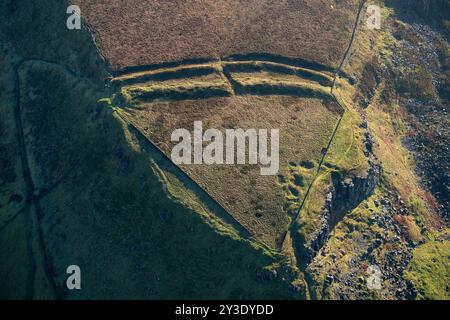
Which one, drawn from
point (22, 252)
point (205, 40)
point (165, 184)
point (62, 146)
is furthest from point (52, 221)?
point (205, 40)

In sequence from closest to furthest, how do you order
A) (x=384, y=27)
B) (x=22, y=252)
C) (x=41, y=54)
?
(x=22, y=252) < (x=41, y=54) < (x=384, y=27)

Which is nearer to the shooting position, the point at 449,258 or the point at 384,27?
the point at 449,258

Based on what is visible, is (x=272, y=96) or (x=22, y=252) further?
(x=272, y=96)

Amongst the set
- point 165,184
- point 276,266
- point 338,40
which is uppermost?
point 338,40

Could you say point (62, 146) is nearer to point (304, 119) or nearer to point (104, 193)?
point (104, 193)

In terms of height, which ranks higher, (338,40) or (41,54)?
(338,40)

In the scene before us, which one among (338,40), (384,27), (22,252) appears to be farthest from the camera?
(384,27)

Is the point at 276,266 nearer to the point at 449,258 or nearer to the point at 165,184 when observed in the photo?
the point at 165,184

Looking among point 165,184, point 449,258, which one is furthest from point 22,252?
point 449,258

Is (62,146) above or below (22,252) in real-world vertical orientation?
above
